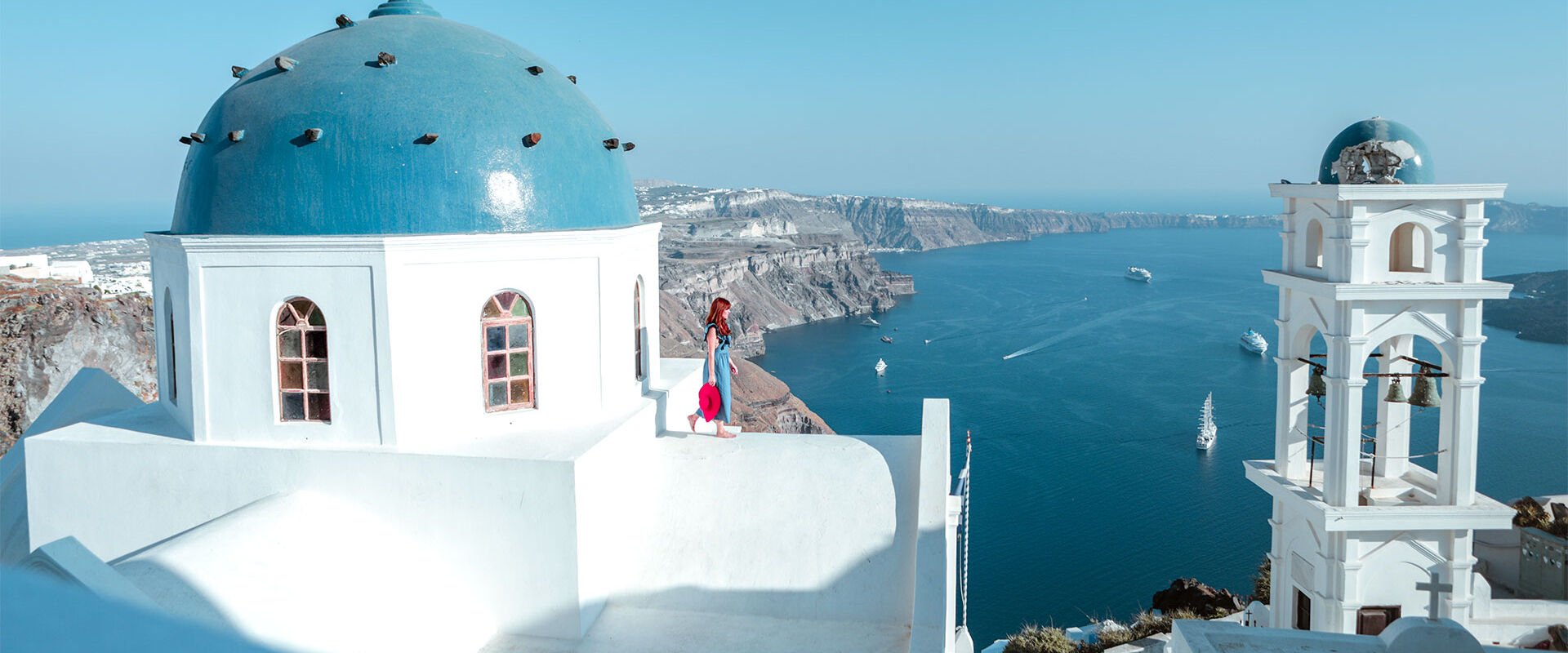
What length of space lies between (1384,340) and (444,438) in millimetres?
8742

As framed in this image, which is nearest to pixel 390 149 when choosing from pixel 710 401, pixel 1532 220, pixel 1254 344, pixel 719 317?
pixel 719 317

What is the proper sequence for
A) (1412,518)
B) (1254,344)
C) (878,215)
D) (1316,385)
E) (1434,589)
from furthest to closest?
(878,215)
(1254,344)
(1316,385)
(1412,518)
(1434,589)

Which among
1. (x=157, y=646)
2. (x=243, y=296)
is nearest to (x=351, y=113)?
(x=243, y=296)

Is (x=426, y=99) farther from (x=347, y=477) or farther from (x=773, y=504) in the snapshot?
(x=773, y=504)

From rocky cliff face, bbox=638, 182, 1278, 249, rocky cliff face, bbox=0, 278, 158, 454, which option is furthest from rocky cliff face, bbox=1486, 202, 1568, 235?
rocky cliff face, bbox=0, 278, 158, 454

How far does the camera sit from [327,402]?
758 centimetres

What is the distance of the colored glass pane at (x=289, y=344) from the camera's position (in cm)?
753

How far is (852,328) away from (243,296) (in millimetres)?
74703

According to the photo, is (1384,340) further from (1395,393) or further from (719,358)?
(719,358)

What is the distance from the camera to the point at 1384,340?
1022 cm

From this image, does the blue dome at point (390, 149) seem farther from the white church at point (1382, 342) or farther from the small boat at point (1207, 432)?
the small boat at point (1207, 432)

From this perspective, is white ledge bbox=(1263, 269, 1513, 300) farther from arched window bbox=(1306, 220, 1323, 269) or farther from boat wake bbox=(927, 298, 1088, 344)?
boat wake bbox=(927, 298, 1088, 344)

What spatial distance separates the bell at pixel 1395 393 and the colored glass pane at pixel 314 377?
9830 millimetres

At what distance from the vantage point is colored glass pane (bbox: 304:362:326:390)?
297 inches
